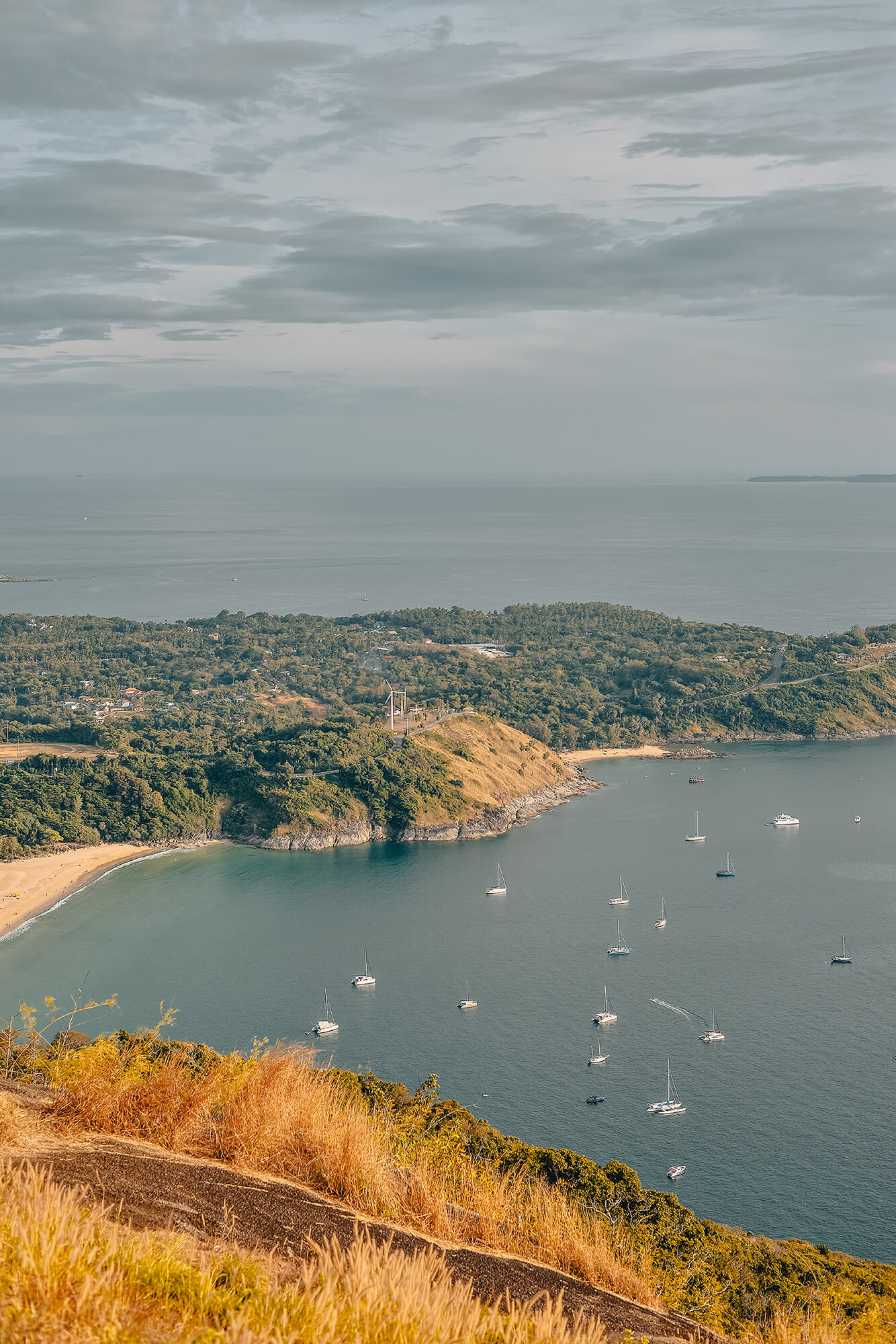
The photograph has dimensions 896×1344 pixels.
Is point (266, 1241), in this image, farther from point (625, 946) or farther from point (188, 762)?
point (188, 762)

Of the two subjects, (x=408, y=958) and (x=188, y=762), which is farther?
(x=188, y=762)

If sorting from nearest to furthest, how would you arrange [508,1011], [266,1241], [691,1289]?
[266,1241] → [691,1289] → [508,1011]

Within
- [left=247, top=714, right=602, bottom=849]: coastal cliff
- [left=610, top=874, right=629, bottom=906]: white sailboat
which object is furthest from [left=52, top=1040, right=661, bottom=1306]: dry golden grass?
[left=247, top=714, right=602, bottom=849]: coastal cliff

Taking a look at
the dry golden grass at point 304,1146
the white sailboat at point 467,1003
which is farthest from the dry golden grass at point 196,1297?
the white sailboat at point 467,1003

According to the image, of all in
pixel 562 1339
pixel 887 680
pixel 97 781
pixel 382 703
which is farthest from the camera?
pixel 887 680

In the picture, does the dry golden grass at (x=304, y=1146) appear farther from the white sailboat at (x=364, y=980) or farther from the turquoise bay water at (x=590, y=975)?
the white sailboat at (x=364, y=980)

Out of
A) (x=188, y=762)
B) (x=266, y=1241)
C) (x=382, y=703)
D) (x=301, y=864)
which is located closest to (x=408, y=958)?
(x=301, y=864)
